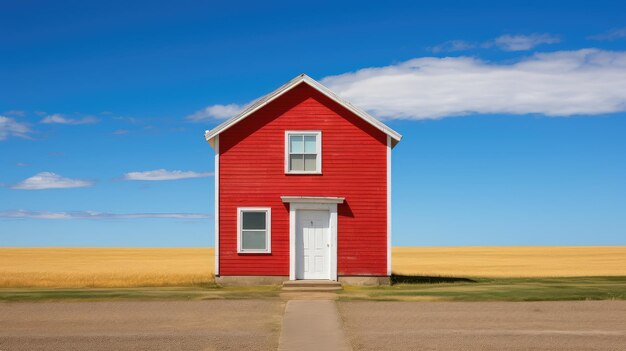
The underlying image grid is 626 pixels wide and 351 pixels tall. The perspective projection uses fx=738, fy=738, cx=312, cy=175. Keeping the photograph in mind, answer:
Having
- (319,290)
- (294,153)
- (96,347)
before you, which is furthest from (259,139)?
(96,347)

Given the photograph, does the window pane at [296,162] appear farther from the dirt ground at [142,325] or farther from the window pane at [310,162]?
the dirt ground at [142,325]

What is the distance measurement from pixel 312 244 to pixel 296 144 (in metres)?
3.76

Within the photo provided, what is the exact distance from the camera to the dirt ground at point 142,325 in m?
14.2

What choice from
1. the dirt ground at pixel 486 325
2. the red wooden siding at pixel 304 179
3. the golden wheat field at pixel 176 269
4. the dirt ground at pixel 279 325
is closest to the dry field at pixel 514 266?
the golden wheat field at pixel 176 269

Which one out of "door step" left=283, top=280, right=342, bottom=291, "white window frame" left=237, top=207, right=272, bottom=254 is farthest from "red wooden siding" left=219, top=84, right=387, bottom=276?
"door step" left=283, top=280, right=342, bottom=291

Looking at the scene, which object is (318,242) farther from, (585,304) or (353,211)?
(585,304)

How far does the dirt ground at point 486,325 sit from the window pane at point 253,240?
278 inches

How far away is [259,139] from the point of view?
27406 millimetres

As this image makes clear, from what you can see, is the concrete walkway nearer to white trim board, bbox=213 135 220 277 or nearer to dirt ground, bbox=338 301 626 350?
dirt ground, bbox=338 301 626 350

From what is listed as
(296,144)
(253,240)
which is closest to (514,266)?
(296,144)

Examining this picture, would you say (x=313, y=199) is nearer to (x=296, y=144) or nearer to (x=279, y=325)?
(x=296, y=144)

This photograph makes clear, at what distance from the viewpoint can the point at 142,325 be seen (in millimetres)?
16641

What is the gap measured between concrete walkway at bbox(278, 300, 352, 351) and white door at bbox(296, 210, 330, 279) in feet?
21.2

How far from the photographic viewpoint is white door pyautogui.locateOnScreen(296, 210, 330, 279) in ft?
88.9
